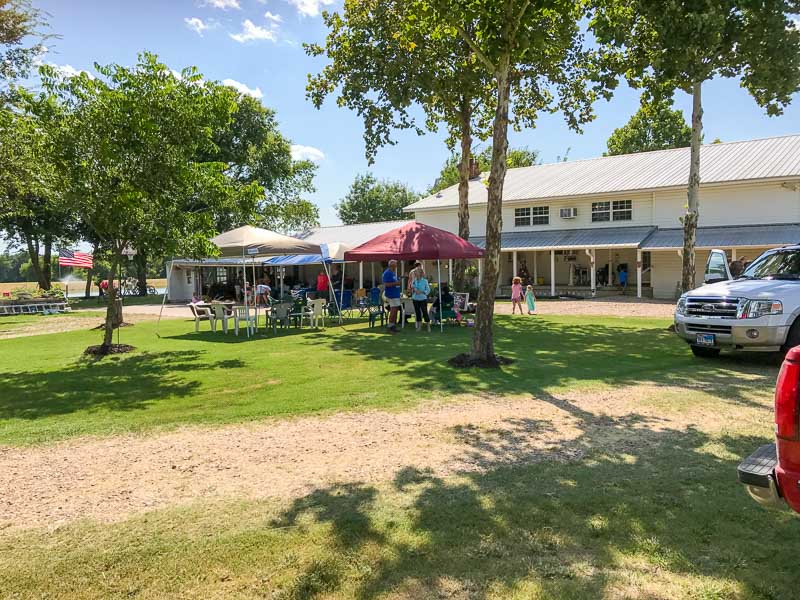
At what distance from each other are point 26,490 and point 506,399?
5.00 meters

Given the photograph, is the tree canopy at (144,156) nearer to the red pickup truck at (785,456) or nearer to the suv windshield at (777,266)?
the suv windshield at (777,266)

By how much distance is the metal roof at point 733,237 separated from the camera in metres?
22.9

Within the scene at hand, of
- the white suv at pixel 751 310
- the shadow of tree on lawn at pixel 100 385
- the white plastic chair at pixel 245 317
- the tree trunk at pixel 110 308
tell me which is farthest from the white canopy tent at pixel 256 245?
the white suv at pixel 751 310

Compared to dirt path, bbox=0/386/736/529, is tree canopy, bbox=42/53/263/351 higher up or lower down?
higher up

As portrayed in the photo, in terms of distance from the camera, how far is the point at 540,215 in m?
31.5

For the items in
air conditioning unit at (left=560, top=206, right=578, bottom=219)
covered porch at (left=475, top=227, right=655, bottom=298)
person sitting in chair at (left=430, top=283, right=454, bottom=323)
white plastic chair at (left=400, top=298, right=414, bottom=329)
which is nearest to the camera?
white plastic chair at (left=400, top=298, right=414, bottom=329)

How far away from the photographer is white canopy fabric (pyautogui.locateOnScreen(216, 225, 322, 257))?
14.6 meters

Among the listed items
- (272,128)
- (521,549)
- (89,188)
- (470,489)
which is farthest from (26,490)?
(272,128)

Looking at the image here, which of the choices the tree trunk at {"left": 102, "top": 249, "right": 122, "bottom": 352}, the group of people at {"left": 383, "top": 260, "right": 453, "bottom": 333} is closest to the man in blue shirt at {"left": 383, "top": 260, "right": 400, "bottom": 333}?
the group of people at {"left": 383, "top": 260, "right": 453, "bottom": 333}

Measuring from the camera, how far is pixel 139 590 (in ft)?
9.78

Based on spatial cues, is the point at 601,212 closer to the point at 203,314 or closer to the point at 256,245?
the point at 256,245

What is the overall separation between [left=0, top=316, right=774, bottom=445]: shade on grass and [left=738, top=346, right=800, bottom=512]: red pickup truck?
461 cm

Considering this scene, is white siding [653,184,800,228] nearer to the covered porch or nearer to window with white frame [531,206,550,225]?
the covered porch

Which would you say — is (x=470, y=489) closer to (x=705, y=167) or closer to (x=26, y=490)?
(x=26, y=490)
